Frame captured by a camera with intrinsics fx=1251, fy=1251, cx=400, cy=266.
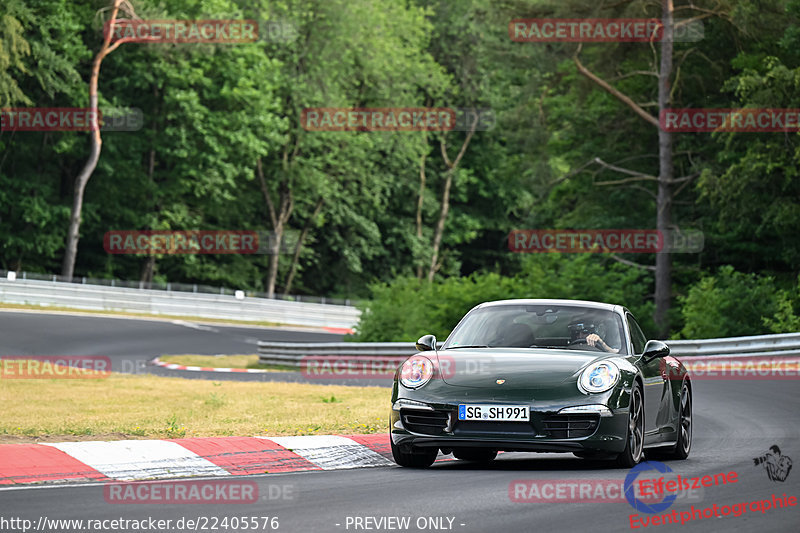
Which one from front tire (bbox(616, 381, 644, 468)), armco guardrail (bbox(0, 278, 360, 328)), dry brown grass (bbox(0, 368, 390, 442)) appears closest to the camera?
front tire (bbox(616, 381, 644, 468))

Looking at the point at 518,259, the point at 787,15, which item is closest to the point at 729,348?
the point at 787,15

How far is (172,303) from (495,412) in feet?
135

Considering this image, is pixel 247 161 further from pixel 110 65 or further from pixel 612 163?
pixel 612 163

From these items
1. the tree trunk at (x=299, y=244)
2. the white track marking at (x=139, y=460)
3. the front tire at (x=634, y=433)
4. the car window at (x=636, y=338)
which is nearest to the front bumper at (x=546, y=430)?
the front tire at (x=634, y=433)

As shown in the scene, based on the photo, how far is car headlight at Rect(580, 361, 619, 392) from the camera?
957 centimetres

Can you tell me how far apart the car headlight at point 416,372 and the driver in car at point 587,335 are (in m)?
1.45

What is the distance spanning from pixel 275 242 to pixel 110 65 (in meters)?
12.1

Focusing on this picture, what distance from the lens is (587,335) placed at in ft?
35.3

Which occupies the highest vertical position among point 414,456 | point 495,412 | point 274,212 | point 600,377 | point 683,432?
point 274,212

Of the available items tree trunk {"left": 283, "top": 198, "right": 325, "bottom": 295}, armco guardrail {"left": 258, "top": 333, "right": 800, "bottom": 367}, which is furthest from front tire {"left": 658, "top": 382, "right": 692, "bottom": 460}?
tree trunk {"left": 283, "top": 198, "right": 325, "bottom": 295}

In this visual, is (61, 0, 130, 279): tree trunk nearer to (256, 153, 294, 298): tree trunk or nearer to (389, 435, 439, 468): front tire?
(256, 153, 294, 298): tree trunk

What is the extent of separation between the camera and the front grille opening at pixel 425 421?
956 centimetres

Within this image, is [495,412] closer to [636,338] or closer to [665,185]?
[636,338]

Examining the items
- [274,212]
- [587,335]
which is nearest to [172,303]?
[274,212]
